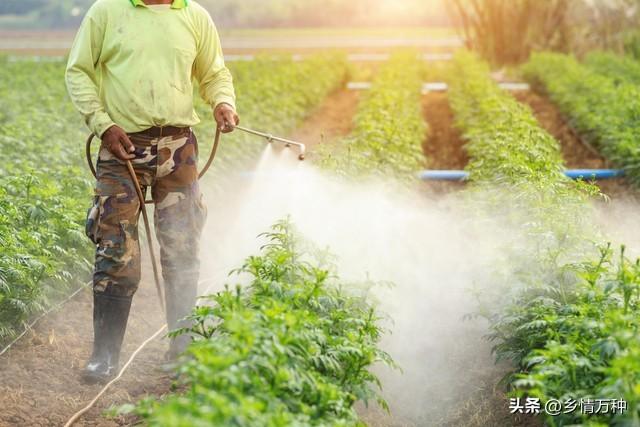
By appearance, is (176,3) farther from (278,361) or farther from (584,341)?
(584,341)

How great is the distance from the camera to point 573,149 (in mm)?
13156

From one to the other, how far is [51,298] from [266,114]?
7.18m

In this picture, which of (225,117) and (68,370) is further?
(68,370)

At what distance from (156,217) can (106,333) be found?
703 mm

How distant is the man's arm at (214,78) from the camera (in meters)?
5.42

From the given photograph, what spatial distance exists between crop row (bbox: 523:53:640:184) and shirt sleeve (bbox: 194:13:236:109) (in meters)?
5.56

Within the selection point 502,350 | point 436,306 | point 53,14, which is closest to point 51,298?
point 436,306

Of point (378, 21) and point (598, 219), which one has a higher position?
point (598, 219)

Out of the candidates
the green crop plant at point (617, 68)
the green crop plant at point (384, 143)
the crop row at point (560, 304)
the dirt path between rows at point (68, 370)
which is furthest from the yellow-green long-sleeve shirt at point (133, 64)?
the green crop plant at point (617, 68)

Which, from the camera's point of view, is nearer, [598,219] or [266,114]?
[598,219]

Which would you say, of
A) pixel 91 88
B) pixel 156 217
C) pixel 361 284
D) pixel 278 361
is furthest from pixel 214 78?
pixel 278 361

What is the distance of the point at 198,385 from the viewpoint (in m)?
3.26

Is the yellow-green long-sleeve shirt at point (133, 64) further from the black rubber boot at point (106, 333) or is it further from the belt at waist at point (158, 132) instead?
the black rubber boot at point (106, 333)

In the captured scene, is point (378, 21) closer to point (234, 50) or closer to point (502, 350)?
point (234, 50)
